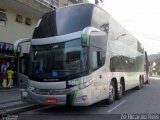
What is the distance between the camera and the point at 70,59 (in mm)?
11547

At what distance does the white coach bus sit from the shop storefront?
29.4 ft

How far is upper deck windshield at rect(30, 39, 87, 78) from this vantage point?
11.5 metres

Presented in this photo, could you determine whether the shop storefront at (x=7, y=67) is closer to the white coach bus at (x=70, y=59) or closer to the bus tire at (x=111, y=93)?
the bus tire at (x=111, y=93)

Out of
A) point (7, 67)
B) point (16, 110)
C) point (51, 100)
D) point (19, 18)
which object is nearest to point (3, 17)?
point (19, 18)

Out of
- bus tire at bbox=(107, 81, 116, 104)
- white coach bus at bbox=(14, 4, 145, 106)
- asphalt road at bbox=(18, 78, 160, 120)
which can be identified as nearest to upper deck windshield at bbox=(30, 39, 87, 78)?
white coach bus at bbox=(14, 4, 145, 106)

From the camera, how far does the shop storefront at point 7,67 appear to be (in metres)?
21.4

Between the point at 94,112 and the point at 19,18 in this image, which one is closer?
the point at 94,112

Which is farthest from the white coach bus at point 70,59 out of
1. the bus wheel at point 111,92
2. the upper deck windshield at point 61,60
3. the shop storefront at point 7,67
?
the shop storefront at point 7,67

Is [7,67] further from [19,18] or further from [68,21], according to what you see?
[68,21]

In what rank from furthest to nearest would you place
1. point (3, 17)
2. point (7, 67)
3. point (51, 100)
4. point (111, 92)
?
point (7, 67) → point (3, 17) → point (111, 92) → point (51, 100)

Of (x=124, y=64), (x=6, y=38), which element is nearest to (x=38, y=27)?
(x=124, y=64)

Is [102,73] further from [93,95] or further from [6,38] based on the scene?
[6,38]

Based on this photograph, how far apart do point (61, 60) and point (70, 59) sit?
326 mm

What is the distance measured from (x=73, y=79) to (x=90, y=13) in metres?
2.59
